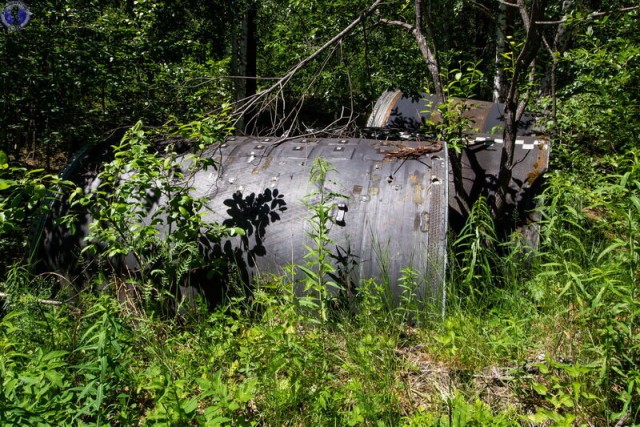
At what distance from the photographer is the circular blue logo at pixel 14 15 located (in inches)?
158

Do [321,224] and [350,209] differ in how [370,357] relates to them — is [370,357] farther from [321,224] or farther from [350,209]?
[350,209]

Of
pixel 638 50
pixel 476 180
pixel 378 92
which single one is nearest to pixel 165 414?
pixel 476 180

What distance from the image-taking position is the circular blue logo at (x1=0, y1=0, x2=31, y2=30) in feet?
13.2

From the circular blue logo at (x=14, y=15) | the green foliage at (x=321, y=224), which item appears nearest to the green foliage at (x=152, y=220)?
the green foliage at (x=321, y=224)

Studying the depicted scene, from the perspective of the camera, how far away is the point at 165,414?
2020 millimetres

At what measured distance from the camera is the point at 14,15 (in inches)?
160

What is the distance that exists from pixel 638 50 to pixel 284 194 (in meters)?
2.92

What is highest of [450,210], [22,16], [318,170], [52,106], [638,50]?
[22,16]

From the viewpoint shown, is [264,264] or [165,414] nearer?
[165,414]

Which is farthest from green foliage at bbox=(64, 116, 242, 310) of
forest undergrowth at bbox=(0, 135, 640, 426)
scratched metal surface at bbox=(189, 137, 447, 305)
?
scratched metal surface at bbox=(189, 137, 447, 305)

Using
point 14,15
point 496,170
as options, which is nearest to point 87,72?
point 14,15

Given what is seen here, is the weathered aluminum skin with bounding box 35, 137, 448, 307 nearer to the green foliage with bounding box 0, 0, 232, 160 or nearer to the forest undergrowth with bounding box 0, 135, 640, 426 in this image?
the forest undergrowth with bounding box 0, 135, 640, 426

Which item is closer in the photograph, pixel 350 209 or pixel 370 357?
pixel 370 357

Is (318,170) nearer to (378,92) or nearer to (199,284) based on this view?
(199,284)
